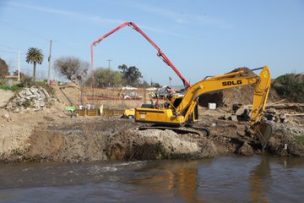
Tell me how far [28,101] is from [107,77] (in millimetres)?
58183

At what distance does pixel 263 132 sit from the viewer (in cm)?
1916

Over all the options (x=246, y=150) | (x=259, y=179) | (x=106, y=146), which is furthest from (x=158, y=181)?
(x=246, y=150)

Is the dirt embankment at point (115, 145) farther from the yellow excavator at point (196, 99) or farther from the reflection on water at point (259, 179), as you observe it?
the reflection on water at point (259, 179)

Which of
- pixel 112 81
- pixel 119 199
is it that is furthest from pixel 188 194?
pixel 112 81

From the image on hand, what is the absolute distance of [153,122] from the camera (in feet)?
65.8

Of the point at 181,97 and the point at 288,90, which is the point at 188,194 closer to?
the point at 181,97

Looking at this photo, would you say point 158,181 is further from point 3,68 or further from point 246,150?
point 3,68

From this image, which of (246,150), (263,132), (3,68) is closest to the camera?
(263,132)

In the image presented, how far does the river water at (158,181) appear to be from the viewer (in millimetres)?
12203

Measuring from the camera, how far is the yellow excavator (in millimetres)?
19062

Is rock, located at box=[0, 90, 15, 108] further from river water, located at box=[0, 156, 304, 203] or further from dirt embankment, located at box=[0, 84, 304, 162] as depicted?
river water, located at box=[0, 156, 304, 203]

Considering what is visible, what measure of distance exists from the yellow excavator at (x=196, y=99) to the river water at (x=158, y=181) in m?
2.29

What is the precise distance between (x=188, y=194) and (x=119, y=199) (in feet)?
6.57

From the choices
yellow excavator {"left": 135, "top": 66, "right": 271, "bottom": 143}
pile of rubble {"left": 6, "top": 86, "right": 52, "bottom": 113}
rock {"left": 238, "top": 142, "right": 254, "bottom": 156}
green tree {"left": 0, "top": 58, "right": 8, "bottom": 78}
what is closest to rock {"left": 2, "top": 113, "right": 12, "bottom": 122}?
pile of rubble {"left": 6, "top": 86, "right": 52, "bottom": 113}
